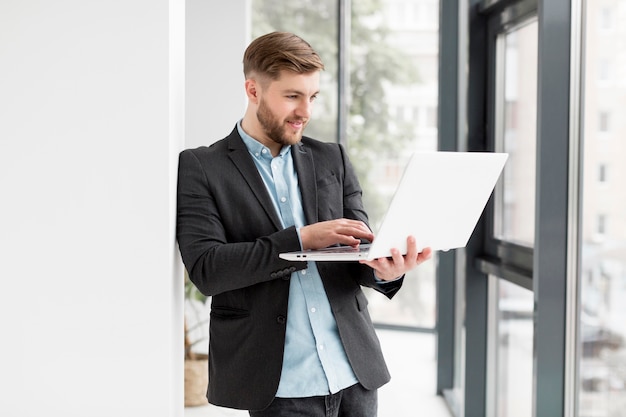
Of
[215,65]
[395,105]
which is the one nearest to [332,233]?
[215,65]

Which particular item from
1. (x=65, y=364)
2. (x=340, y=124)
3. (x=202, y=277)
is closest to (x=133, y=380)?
(x=65, y=364)

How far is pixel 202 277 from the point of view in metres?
1.49

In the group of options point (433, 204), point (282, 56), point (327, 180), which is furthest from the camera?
point (327, 180)

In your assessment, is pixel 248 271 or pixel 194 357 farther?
pixel 194 357

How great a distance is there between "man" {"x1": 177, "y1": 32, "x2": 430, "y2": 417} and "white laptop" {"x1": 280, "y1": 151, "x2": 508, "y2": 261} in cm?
6

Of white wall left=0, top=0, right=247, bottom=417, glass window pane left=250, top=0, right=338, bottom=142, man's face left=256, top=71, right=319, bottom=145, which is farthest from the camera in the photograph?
glass window pane left=250, top=0, right=338, bottom=142

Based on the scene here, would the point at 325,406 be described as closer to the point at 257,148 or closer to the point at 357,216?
the point at 357,216

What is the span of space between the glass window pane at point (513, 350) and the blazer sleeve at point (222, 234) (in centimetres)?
145

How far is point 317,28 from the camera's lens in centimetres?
538

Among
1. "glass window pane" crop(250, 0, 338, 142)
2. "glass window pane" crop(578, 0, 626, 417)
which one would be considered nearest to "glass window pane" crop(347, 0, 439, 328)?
"glass window pane" crop(250, 0, 338, 142)

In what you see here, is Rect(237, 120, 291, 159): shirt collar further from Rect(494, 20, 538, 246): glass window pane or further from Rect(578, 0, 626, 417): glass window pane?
Rect(494, 20, 538, 246): glass window pane

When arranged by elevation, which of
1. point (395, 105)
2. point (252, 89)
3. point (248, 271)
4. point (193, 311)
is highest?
point (395, 105)

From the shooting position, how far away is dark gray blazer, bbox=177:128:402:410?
1489 millimetres

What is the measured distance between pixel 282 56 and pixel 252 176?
251 millimetres
